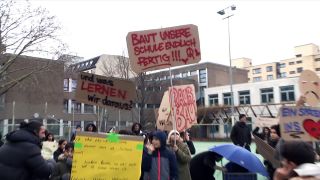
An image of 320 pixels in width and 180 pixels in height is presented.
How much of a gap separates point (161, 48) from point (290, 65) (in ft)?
327

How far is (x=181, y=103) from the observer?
388 inches

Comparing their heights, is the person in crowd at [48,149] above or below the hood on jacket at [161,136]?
below

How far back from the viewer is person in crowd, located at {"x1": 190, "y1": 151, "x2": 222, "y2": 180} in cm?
561

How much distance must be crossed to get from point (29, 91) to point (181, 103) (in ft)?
125

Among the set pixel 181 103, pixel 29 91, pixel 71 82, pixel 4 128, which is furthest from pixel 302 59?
pixel 181 103

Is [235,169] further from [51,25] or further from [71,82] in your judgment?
[71,82]

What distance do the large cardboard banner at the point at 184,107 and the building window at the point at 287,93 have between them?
41451 mm

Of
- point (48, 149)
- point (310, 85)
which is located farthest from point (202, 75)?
point (310, 85)

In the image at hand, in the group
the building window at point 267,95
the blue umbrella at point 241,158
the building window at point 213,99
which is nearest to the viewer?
the blue umbrella at point 241,158

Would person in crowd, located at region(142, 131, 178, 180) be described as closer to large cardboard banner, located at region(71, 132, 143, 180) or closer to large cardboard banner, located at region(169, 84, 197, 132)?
large cardboard banner, located at region(71, 132, 143, 180)

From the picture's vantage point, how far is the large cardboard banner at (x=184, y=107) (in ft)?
30.4

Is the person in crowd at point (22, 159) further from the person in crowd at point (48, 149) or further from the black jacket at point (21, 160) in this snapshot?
the person in crowd at point (48, 149)

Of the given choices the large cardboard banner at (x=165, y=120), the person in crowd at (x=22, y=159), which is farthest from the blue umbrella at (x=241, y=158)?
the large cardboard banner at (x=165, y=120)

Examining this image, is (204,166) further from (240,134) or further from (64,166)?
(240,134)
